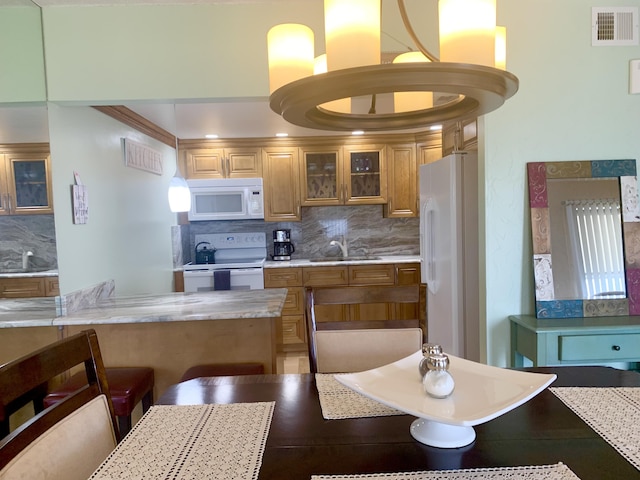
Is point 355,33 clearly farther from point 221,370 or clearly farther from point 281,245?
point 281,245

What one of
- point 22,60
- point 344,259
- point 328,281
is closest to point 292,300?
point 328,281

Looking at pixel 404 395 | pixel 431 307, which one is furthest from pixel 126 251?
pixel 404 395

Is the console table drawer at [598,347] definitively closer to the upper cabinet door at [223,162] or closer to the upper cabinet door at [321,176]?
the upper cabinet door at [321,176]

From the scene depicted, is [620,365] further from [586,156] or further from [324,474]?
[324,474]

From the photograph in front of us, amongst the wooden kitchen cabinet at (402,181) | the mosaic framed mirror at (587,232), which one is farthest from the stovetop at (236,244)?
the mosaic framed mirror at (587,232)

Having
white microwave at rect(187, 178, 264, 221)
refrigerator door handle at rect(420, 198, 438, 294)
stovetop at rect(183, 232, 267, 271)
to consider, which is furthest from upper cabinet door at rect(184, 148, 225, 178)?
refrigerator door handle at rect(420, 198, 438, 294)

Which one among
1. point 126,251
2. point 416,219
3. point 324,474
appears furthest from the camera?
point 416,219

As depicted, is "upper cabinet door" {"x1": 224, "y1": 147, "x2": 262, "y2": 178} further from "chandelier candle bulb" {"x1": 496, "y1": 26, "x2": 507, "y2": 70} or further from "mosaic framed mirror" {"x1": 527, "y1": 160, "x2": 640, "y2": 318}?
"chandelier candle bulb" {"x1": 496, "y1": 26, "x2": 507, "y2": 70}

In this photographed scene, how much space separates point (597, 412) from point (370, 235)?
364cm

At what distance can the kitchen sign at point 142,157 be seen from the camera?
3.03m

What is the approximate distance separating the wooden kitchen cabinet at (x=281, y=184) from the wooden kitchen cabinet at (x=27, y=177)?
7.65ft

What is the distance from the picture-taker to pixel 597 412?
112 centimetres

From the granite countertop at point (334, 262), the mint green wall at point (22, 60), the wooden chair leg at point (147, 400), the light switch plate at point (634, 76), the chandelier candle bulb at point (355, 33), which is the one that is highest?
the mint green wall at point (22, 60)

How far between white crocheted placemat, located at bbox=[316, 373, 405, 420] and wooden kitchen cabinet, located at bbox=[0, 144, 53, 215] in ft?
6.10
